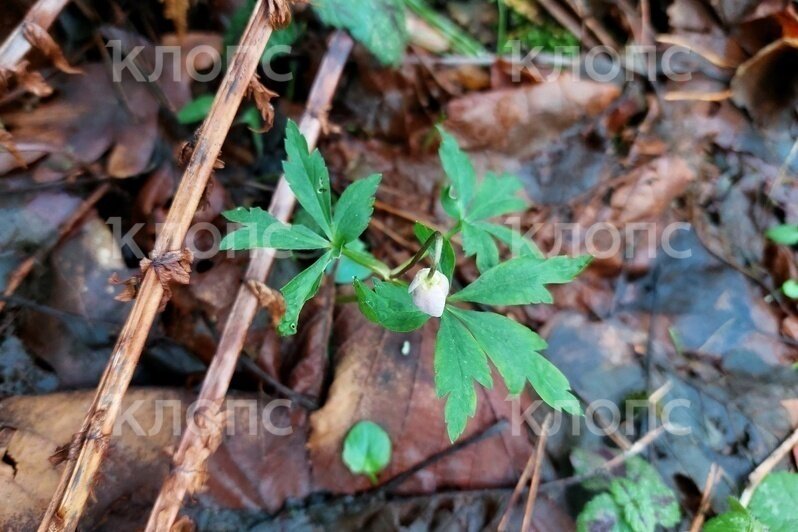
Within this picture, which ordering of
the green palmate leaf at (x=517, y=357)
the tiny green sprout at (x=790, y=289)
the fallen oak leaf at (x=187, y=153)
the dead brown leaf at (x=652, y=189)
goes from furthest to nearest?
1. the dead brown leaf at (x=652, y=189)
2. the tiny green sprout at (x=790, y=289)
3. the fallen oak leaf at (x=187, y=153)
4. the green palmate leaf at (x=517, y=357)

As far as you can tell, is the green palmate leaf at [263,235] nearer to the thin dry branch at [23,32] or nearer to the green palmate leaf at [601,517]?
the thin dry branch at [23,32]

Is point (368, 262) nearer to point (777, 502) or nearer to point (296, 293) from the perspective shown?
point (296, 293)

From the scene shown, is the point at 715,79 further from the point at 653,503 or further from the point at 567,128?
the point at 653,503

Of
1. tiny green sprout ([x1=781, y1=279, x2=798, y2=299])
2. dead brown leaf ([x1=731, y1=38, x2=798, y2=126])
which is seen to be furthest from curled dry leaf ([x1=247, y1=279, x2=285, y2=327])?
dead brown leaf ([x1=731, y1=38, x2=798, y2=126])

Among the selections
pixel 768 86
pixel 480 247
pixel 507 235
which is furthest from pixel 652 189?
pixel 480 247

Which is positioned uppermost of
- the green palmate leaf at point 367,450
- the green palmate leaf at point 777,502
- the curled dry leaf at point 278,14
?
the curled dry leaf at point 278,14

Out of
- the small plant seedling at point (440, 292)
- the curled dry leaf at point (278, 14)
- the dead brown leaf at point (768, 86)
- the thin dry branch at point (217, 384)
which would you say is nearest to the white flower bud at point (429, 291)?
the small plant seedling at point (440, 292)
